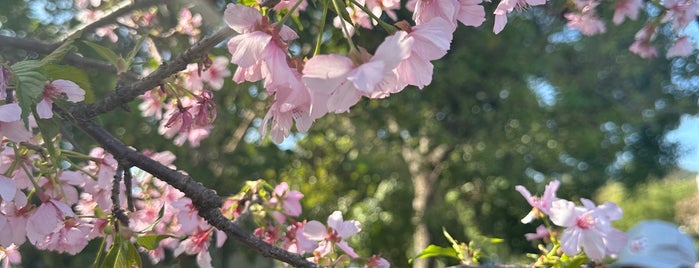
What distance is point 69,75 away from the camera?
2.56ft

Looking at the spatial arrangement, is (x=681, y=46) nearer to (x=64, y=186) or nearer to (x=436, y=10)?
(x=436, y=10)

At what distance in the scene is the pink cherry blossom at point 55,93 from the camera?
0.72m

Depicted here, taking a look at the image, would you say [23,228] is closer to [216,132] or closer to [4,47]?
[4,47]

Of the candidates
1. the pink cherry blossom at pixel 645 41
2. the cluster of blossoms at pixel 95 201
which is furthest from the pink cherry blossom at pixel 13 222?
the pink cherry blossom at pixel 645 41

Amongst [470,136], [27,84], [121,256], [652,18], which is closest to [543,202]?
[652,18]

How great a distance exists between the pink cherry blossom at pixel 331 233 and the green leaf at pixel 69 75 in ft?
1.28

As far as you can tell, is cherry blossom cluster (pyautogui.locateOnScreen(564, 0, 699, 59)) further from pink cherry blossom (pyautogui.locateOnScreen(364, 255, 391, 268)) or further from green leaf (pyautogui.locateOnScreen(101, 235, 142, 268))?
green leaf (pyautogui.locateOnScreen(101, 235, 142, 268))

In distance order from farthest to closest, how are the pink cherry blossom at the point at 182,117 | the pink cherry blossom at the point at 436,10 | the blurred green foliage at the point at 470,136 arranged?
the blurred green foliage at the point at 470,136, the pink cherry blossom at the point at 182,117, the pink cherry blossom at the point at 436,10

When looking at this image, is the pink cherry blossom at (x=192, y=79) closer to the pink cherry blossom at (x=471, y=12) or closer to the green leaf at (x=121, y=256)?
the green leaf at (x=121, y=256)

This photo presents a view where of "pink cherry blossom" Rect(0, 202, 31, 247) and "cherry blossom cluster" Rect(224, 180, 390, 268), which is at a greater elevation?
"pink cherry blossom" Rect(0, 202, 31, 247)

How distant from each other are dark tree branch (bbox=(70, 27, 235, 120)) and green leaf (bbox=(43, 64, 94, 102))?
0.02m

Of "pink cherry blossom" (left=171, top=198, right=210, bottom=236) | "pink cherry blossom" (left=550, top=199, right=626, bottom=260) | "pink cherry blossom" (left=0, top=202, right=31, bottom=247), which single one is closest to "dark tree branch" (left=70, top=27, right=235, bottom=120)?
"pink cherry blossom" (left=0, top=202, right=31, bottom=247)

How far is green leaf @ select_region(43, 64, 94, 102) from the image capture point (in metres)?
0.75

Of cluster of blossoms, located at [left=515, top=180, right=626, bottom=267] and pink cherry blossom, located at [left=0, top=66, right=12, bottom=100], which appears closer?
pink cherry blossom, located at [left=0, top=66, right=12, bottom=100]
